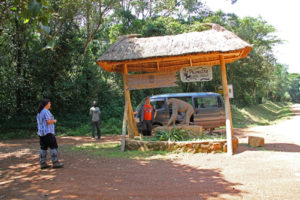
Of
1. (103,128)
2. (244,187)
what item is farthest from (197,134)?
(103,128)

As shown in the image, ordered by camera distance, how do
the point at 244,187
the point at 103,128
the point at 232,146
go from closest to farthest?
the point at 244,187, the point at 232,146, the point at 103,128

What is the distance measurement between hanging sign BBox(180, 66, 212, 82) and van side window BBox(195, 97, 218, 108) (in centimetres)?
281

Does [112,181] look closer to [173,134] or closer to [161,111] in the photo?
[173,134]

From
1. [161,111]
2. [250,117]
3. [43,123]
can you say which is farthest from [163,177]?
[250,117]

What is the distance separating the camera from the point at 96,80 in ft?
53.1

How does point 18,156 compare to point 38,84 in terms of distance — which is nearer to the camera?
point 18,156

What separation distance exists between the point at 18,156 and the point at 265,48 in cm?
2397

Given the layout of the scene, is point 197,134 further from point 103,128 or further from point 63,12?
point 63,12

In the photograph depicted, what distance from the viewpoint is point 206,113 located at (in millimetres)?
10766

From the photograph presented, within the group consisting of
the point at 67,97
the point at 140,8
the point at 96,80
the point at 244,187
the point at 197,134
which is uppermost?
the point at 140,8

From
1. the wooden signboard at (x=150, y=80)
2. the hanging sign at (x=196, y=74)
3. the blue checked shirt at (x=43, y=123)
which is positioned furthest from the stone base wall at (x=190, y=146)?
the blue checked shirt at (x=43, y=123)

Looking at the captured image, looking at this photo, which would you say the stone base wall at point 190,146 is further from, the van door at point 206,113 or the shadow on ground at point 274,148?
the van door at point 206,113

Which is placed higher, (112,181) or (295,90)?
(295,90)

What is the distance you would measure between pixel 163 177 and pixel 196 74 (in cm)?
418
